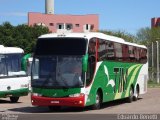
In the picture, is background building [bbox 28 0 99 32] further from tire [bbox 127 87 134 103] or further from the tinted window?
the tinted window

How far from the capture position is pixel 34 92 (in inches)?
870

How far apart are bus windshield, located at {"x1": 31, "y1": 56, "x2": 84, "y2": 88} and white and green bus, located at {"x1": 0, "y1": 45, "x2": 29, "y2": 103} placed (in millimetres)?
6004

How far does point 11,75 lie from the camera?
28.0 m

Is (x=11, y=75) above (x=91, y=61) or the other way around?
the other way around

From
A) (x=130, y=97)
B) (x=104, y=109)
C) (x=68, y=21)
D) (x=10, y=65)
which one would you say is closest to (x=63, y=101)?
(x=104, y=109)

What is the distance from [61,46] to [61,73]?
1.24m

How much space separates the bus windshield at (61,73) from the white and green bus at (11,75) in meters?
6.00

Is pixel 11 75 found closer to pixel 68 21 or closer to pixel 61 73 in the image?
pixel 61 73

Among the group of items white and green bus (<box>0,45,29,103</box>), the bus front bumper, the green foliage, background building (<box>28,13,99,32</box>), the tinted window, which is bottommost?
the bus front bumper

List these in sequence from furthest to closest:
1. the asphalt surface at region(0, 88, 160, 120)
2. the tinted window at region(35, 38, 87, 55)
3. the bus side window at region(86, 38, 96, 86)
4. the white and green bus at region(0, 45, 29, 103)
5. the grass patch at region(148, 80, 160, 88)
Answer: the grass patch at region(148, 80, 160, 88)
the white and green bus at region(0, 45, 29, 103)
the bus side window at region(86, 38, 96, 86)
the tinted window at region(35, 38, 87, 55)
the asphalt surface at region(0, 88, 160, 120)

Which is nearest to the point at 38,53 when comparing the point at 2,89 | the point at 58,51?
the point at 58,51

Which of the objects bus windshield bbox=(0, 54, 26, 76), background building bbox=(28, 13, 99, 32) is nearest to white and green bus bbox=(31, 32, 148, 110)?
bus windshield bbox=(0, 54, 26, 76)

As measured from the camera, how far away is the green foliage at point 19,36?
77.6m

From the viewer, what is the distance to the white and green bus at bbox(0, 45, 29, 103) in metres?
27.6
